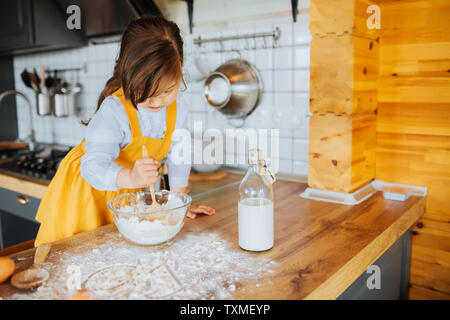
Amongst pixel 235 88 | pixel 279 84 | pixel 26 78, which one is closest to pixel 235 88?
pixel 235 88

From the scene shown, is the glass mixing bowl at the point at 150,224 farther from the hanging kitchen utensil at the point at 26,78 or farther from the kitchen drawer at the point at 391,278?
the hanging kitchen utensil at the point at 26,78

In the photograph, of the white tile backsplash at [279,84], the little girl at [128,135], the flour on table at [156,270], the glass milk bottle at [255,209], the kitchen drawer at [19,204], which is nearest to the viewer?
the flour on table at [156,270]

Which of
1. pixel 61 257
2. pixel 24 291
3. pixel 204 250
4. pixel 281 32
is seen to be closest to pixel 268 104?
pixel 281 32

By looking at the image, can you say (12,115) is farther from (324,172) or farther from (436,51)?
(436,51)

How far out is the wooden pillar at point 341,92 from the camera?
1.24 meters

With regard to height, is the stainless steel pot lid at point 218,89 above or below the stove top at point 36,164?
above

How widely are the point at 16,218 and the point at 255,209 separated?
1654mm

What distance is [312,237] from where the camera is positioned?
0.98 metres

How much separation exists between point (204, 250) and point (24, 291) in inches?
14.1

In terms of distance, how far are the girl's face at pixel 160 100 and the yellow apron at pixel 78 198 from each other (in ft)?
0.32

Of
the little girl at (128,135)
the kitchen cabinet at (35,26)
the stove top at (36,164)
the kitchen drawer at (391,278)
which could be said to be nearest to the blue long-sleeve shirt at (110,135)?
the little girl at (128,135)

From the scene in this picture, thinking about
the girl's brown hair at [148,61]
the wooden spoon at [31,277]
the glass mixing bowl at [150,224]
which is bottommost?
the wooden spoon at [31,277]

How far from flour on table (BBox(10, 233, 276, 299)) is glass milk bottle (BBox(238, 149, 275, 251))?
0.04 m

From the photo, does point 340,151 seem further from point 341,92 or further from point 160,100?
point 160,100
